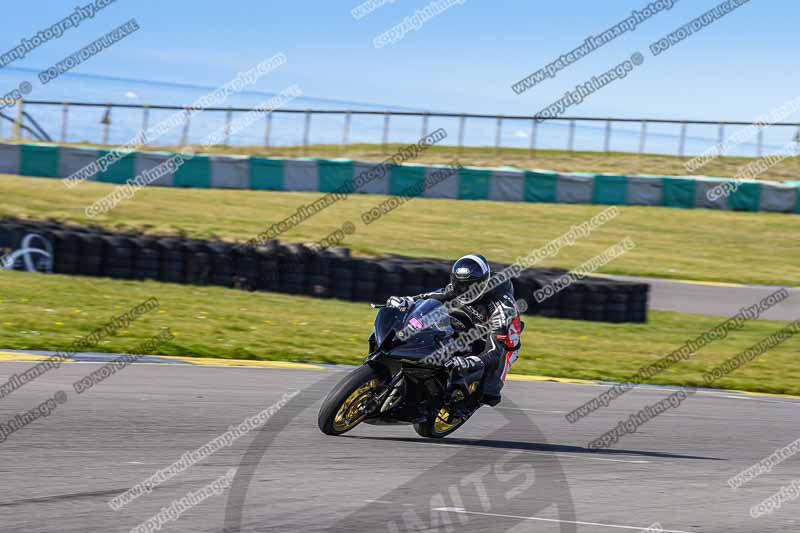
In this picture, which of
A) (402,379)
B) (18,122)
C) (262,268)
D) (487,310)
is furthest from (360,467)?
(18,122)

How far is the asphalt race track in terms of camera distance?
584 centimetres

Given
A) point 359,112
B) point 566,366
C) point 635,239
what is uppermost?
point 359,112

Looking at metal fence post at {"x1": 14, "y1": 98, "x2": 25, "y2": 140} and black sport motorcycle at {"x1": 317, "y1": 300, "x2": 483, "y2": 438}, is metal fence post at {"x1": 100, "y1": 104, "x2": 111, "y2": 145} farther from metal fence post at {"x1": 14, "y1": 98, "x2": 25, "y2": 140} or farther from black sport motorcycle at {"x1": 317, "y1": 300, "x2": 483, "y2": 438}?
black sport motorcycle at {"x1": 317, "y1": 300, "x2": 483, "y2": 438}

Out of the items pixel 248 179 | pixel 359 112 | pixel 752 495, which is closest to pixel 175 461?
pixel 752 495

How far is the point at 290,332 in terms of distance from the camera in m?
14.9

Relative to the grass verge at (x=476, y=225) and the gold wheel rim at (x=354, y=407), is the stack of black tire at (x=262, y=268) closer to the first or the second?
the grass verge at (x=476, y=225)

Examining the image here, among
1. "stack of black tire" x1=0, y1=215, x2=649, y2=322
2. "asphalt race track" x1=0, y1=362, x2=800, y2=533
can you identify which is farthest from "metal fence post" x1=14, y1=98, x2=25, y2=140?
"asphalt race track" x1=0, y1=362, x2=800, y2=533

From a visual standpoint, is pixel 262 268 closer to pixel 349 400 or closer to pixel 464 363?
pixel 464 363

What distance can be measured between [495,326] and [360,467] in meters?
1.98

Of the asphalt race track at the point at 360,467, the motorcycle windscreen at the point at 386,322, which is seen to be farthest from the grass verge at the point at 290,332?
the motorcycle windscreen at the point at 386,322

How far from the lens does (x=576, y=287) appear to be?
57.2ft

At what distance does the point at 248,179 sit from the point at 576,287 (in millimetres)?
15439

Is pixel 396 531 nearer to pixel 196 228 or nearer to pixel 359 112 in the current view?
pixel 196 228

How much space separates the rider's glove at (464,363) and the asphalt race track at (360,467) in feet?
1.98
